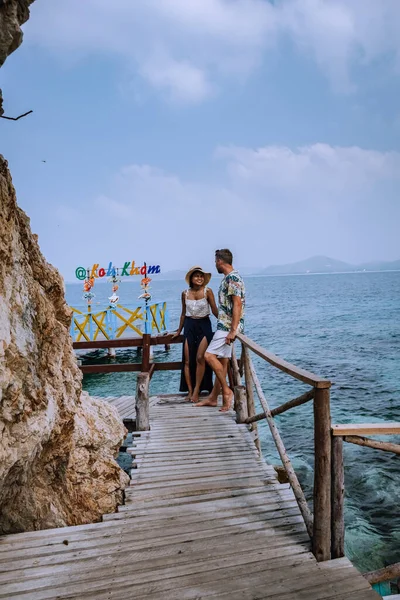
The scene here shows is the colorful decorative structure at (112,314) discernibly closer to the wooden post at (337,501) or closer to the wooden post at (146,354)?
the wooden post at (146,354)

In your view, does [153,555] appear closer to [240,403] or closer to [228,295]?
[240,403]

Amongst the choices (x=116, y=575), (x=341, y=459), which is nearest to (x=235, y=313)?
(x=341, y=459)

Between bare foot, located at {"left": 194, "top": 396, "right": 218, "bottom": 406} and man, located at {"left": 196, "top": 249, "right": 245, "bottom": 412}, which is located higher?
man, located at {"left": 196, "top": 249, "right": 245, "bottom": 412}

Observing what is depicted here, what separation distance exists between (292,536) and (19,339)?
2576 millimetres

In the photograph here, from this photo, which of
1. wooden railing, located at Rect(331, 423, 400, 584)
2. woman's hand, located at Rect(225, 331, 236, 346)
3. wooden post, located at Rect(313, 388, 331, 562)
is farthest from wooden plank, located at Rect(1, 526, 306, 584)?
woman's hand, located at Rect(225, 331, 236, 346)

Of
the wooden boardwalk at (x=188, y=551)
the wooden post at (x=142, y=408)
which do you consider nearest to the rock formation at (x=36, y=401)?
the wooden boardwalk at (x=188, y=551)

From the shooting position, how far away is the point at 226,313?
5461 mm

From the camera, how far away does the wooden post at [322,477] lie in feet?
8.46

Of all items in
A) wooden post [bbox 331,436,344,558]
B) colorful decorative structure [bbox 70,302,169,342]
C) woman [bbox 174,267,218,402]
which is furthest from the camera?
colorful decorative structure [bbox 70,302,169,342]

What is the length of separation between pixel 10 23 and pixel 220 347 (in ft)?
14.4

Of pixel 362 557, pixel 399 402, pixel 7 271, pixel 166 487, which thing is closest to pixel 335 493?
pixel 166 487

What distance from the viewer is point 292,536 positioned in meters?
2.85

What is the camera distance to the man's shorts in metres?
5.50

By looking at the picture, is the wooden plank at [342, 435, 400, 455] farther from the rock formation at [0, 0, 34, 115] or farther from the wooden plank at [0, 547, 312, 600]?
the rock formation at [0, 0, 34, 115]
